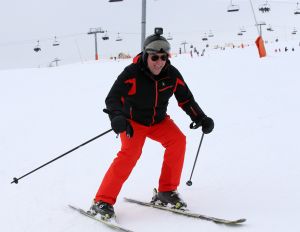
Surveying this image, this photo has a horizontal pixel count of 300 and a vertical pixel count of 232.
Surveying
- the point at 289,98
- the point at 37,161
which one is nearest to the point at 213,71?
the point at 289,98

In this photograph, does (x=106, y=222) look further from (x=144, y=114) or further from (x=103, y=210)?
(x=144, y=114)

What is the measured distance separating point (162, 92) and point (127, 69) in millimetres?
359

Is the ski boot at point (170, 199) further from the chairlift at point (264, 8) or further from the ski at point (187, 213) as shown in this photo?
the chairlift at point (264, 8)

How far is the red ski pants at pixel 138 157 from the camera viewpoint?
3.72 m

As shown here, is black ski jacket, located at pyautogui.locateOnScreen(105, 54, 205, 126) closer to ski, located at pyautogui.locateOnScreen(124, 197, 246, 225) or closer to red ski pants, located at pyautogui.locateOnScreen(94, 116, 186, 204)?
red ski pants, located at pyautogui.locateOnScreen(94, 116, 186, 204)

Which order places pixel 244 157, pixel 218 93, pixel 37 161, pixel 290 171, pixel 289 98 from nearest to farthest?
pixel 290 171 < pixel 244 157 < pixel 37 161 < pixel 289 98 < pixel 218 93

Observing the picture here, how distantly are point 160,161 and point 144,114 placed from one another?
2.04 m

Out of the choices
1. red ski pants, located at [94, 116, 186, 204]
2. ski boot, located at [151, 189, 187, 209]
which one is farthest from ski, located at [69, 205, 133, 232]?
ski boot, located at [151, 189, 187, 209]

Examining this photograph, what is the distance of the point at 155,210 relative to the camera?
156 inches

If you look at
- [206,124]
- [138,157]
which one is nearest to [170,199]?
[138,157]

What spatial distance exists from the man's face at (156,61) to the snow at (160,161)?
1251 millimetres

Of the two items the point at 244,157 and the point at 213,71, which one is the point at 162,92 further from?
the point at 213,71

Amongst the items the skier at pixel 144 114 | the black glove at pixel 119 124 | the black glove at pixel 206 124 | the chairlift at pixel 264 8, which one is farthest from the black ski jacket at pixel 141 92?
the chairlift at pixel 264 8

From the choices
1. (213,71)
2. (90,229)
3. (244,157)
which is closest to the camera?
(90,229)
